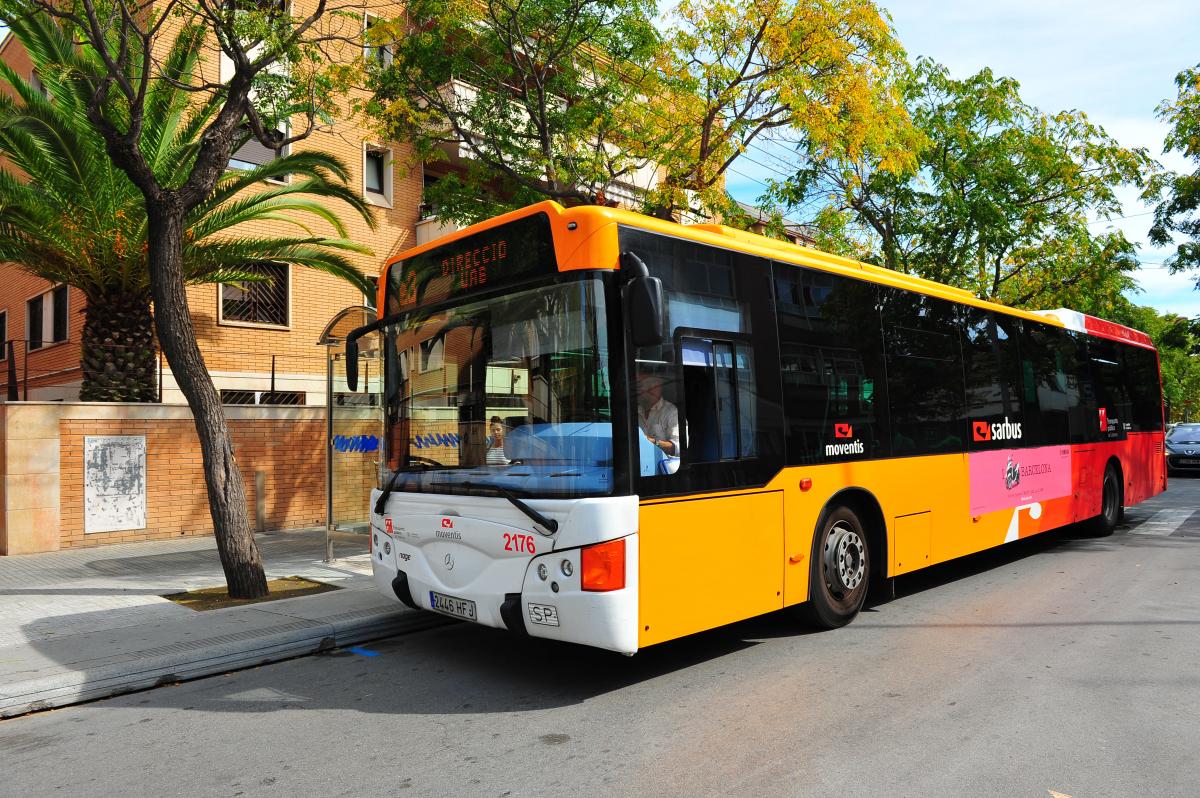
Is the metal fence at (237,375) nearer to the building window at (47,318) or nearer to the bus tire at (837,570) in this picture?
the building window at (47,318)

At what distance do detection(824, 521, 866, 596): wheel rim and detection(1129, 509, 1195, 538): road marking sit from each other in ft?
26.3

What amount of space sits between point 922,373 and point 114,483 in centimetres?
1061

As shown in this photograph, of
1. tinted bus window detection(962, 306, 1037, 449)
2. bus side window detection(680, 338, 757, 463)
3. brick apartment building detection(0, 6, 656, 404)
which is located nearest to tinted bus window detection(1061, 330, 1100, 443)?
tinted bus window detection(962, 306, 1037, 449)

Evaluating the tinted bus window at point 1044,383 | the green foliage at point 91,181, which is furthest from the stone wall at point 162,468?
the tinted bus window at point 1044,383

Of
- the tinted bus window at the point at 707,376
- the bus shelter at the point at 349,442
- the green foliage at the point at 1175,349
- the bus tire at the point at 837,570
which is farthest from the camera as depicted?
the green foliage at the point at 1175,349

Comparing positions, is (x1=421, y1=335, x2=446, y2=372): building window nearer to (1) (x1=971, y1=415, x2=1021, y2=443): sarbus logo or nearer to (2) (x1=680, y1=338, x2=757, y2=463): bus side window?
(2) (x1=680, y1=338, x2=757, y2=463): bus side window

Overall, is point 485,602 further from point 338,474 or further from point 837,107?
point 837,107

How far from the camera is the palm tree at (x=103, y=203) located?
461 inches

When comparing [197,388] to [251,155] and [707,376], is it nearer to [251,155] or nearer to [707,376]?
[707,376]

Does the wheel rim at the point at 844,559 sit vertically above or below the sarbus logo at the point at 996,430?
below

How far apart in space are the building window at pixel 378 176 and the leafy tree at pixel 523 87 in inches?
279

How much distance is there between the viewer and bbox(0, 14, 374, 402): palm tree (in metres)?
11.7

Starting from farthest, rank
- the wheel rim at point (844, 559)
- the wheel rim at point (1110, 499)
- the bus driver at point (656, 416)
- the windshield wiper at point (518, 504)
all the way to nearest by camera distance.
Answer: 1. the wheel rim at point (1110, 499)
2. the wheel rim at point (844, 559)
3. the bus driver at point (656, 416)
4. the windshield wiper at point (518, 504)

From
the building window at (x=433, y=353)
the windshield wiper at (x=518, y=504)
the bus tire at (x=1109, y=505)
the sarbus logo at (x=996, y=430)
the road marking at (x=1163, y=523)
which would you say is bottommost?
the road marking at (x=1163, y=523)
